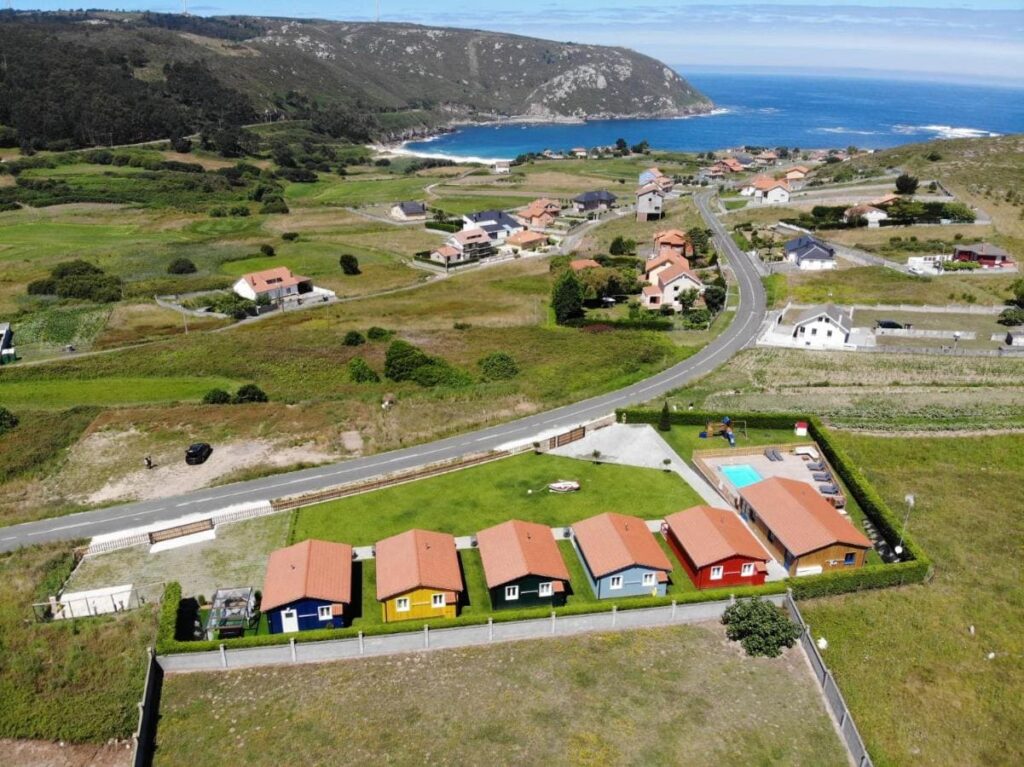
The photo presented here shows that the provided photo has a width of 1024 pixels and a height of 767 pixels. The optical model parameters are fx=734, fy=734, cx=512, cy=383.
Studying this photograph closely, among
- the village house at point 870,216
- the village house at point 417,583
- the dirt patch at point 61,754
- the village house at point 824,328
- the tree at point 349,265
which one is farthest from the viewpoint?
the village house at point 870,216

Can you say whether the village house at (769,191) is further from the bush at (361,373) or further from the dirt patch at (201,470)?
the dirt patch at (201,470)

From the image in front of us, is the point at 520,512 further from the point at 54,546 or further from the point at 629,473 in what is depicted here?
the point at 54,546

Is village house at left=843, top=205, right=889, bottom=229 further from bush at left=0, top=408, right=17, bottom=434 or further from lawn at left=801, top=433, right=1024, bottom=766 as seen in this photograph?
bush at left=0, top=408, right=17, bottom=434

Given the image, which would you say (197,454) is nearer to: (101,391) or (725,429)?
(101,391)

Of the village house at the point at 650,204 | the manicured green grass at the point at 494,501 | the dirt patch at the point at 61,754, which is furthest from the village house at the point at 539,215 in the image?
the dirt patch at the point at 61,754

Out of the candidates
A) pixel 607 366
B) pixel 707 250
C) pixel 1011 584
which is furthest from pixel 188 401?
pixel 707 250

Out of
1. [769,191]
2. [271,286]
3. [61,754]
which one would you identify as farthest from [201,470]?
[769,191]

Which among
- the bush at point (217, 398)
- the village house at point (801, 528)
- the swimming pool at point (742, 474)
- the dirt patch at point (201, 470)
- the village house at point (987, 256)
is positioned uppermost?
the village house at point (987, 256)
